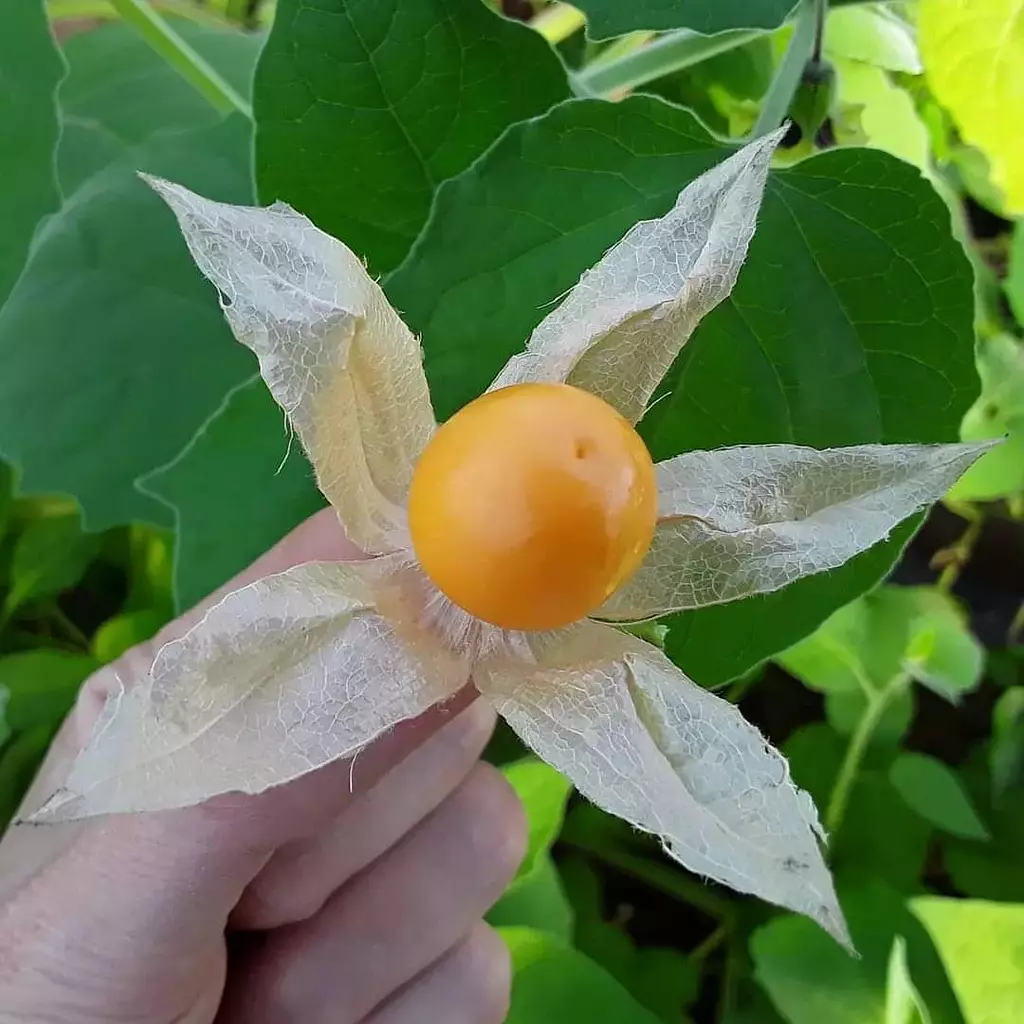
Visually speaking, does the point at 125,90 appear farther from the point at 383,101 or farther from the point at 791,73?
the point at 791,73

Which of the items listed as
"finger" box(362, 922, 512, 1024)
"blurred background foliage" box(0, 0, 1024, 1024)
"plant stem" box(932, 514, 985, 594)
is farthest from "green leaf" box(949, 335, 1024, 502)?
"finger" box(362, 922, 512, 1024)

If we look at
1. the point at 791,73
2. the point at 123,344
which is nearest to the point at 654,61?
the point at 791,73

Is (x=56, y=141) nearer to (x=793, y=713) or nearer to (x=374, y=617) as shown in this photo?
(x=374, y=617)

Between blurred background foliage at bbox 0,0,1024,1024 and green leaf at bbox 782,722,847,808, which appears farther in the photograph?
green leaf at bbox 782,722,847,808

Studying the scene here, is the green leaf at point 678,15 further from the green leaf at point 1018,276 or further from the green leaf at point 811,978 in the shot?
the green leaf at point 811,978

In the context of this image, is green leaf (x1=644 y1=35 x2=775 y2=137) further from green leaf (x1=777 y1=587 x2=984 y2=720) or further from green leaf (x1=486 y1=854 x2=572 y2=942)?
green leaf (x1=486 y1=854 x2=572 y2=942)

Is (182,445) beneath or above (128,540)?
above

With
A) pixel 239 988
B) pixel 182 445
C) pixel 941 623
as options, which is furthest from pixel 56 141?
pixel 941 623

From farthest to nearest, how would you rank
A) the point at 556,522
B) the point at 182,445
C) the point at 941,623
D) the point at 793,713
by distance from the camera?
the point at 793,713
the point at 941,623
the point at 182,445
the point at 556,522
